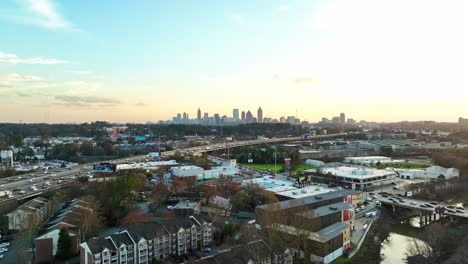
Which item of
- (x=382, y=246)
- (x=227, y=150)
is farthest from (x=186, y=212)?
(x=227, y=150)

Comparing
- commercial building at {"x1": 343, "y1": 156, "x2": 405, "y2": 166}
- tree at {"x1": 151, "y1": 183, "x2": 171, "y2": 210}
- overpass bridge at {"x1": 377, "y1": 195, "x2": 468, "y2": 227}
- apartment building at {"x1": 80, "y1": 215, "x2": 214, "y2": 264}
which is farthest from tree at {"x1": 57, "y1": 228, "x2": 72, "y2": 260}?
commercial building at {"x1": 343, "y1": 156, "x2": 405, "y2": 166}

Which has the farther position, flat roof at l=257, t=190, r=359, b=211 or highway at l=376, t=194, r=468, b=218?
highway at l=376, t=194, r=468, b=218

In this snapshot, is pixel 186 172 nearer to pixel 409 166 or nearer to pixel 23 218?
pixel 23 218

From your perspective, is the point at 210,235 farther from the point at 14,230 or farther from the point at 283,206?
the point at 14,230

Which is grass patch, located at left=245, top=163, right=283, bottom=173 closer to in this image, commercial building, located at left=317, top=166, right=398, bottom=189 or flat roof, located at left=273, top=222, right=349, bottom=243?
commercial building, located at left=317, top=166, right=398, bottom=189

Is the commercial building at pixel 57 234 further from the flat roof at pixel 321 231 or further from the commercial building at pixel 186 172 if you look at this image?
the commercial building at pixel 186 172

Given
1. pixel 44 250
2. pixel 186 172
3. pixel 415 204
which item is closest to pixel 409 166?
pixel 415 204

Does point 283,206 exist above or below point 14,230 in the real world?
above
